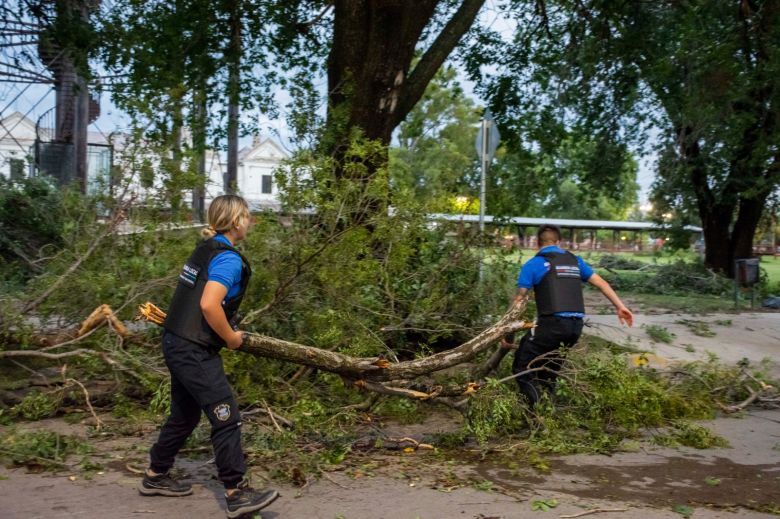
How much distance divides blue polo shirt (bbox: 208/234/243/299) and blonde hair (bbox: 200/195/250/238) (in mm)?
124

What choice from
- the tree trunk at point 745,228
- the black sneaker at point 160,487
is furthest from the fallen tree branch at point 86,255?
the tree trunk at point 745,228

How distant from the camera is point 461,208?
778cm

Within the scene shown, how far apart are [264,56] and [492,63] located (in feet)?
12.6

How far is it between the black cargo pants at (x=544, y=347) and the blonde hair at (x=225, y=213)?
2.70m

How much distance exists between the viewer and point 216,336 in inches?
166

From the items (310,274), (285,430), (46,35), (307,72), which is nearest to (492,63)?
(307,72)

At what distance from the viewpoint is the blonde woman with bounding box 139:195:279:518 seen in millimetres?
4055

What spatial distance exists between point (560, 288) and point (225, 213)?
2.90 meters

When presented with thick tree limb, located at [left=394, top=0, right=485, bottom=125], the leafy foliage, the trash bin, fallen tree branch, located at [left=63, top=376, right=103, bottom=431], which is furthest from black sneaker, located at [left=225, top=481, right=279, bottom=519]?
the trash bin

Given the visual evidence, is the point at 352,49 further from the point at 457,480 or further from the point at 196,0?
the point at 457,480

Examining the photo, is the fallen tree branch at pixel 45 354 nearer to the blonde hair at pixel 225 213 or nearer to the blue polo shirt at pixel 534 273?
the blonde hair at pixel 225 213

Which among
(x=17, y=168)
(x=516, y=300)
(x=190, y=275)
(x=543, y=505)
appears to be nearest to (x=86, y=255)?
(x=190, y=275)

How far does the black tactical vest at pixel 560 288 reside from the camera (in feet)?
19.7

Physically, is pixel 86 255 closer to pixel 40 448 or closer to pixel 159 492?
pixel 40 448
